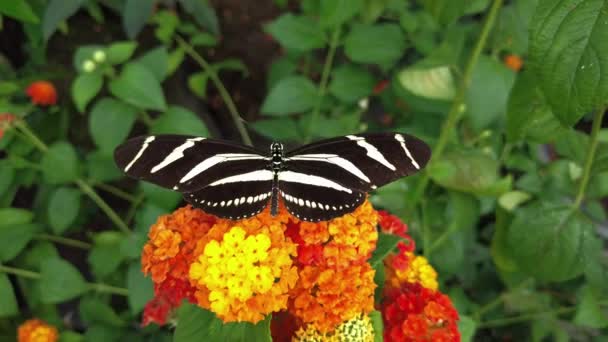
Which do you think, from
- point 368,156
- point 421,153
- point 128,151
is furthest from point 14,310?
point 421,153

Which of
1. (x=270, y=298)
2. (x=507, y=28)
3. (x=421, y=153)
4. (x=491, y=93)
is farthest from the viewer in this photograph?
(x=507, y=28)

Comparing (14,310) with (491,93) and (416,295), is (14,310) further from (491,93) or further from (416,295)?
(491,93)

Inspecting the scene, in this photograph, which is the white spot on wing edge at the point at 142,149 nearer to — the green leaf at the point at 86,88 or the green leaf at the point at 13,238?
the green leaf at the point at 86,88

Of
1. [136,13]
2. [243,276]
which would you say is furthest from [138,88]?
[243,276]

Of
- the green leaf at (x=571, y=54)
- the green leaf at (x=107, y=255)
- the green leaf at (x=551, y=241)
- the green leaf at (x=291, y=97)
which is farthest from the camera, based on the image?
the green leaf at (x=291, y=97)

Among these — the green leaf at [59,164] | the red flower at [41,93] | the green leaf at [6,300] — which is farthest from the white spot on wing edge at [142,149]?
the red flower at [41,93]

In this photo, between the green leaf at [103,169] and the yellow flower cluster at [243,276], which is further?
the green leaf at [103,169]

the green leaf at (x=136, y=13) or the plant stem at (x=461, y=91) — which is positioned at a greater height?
the green leaf at (x=136, y=13)
